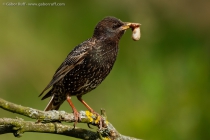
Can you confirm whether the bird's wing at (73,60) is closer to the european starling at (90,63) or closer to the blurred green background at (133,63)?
the european starling at (90,63)

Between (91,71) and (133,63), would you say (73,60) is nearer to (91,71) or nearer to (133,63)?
(91,71)

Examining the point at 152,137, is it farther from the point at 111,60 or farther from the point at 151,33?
the point at 151,33

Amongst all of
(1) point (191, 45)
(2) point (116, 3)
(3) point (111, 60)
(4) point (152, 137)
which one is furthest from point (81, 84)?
(2) point (116, 3)

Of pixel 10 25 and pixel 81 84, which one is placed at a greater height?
pixel 10 25

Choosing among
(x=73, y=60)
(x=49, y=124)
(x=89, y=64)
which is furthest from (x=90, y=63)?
(x=49, y=124)

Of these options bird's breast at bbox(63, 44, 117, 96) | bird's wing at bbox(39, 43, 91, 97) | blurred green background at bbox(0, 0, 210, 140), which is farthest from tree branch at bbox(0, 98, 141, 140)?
blurred green background at bbox(0, 0, 210, 140)

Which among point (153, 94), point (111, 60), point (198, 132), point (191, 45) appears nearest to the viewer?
point (111, 60)
